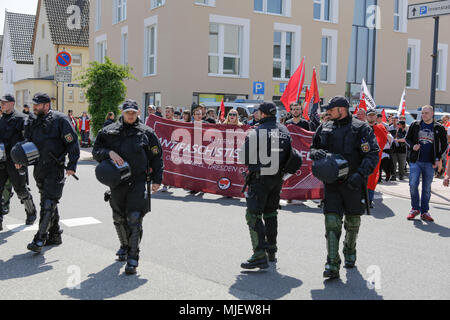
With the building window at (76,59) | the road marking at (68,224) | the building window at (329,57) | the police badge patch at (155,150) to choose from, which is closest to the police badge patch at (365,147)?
the police badge patch at (155,150)

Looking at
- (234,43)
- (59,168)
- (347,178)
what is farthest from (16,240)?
(234,43)

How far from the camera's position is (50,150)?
639 centimetres

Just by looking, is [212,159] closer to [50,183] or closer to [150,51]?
[50,183]

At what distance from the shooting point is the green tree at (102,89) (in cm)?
1988

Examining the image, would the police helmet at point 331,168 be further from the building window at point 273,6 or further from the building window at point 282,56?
the building window at point 273,6

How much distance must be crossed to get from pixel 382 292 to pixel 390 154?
1002 centimetres

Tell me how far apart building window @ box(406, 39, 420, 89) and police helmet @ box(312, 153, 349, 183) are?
2865 cm

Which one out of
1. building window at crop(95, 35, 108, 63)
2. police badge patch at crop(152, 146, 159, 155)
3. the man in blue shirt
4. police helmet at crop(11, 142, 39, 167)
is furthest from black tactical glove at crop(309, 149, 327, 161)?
building window at crop(95, 35, 108, 63)

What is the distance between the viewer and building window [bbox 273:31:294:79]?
27.2 m

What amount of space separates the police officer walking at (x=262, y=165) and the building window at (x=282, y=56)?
21.9 metres

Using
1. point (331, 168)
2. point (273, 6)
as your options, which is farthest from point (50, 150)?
point (273, 6)

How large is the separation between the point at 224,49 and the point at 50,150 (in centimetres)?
2029
